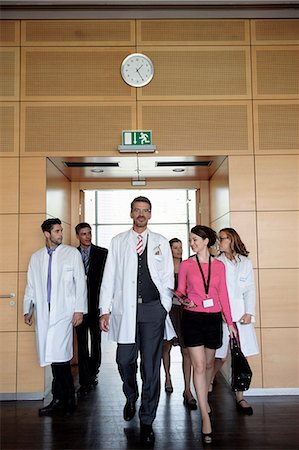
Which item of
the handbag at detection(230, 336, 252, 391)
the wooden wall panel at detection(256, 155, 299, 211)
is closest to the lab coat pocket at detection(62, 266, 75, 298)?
the handbag at detection(230, 336, 252, 391)

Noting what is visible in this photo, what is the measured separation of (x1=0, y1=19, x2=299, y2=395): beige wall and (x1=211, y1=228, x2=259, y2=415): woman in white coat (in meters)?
0.57

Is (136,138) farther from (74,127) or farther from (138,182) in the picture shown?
(138,182)

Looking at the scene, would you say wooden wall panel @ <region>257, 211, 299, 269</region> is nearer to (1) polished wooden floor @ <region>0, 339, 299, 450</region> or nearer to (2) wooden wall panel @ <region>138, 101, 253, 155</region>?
(2) wooden wall panel @ <region>138, 101, 253, 155</region>

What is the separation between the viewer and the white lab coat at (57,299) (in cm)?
432

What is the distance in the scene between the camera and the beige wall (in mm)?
4949

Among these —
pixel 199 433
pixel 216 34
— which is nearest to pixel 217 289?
pixel 199 433

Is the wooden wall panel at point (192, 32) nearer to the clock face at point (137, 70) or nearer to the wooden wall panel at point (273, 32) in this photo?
the wooden wall panel at point (273, 32)

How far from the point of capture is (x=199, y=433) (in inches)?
146

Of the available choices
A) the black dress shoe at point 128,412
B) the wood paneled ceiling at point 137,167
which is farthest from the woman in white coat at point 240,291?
the wood paneled ceiling at point 137,167

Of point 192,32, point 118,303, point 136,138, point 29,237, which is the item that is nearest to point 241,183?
point 136,138

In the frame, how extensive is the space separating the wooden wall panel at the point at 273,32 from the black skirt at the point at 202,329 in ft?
10.9

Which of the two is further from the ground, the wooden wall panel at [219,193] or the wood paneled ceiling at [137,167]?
the wood paneled ceiling at [137,167]

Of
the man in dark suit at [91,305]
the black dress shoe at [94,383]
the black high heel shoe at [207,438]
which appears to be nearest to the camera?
the black high heel shoe at [207,438]

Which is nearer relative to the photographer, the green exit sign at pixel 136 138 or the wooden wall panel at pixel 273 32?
the green exit sign at pixel 136 138
